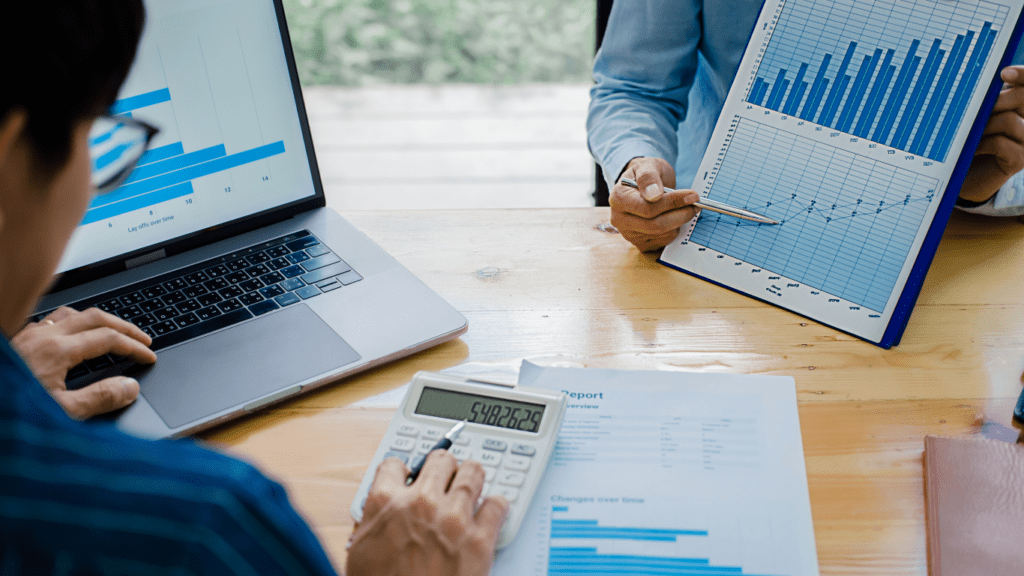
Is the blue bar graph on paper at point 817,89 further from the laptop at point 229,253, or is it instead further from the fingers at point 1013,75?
the laptop at point 229,253

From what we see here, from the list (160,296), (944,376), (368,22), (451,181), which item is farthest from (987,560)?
(368,22)

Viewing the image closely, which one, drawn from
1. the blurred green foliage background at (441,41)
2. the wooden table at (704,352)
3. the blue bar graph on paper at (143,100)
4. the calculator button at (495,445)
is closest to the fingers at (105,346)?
the wooden table at (704,352)

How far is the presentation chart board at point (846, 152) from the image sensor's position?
754 mm

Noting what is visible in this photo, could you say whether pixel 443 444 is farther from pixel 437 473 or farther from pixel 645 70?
pixel 645 70

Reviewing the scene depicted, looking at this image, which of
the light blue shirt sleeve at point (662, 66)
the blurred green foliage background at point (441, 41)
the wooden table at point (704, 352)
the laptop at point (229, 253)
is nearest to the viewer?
the wooden table at point (704, 352)

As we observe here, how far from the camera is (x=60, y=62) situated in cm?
33

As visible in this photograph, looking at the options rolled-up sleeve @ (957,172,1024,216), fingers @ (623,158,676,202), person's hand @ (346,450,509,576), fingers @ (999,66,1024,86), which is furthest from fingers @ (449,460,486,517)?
rolled-up sleeve @ (957,172,1024,216)

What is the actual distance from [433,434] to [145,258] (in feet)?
1.45

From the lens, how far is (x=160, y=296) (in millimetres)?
804

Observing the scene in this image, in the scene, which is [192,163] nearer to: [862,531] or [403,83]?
[862,531]

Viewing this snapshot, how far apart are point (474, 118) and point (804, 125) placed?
2.16 meters

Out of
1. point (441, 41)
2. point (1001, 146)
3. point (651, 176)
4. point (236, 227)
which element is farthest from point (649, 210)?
point (441, 41)

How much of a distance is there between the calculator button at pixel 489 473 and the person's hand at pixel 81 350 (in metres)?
0.33

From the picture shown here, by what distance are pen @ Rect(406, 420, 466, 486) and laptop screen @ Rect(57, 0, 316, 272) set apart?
0.43 metres
